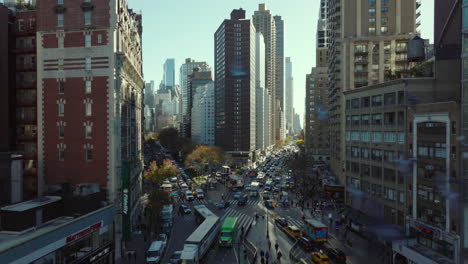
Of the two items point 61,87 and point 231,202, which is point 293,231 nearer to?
point 231,202

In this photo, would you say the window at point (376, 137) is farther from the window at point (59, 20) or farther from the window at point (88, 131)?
the window at point (59, 20)

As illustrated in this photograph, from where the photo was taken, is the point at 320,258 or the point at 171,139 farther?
the point at 171,139

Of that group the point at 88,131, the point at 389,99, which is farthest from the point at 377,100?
the point at 88,131

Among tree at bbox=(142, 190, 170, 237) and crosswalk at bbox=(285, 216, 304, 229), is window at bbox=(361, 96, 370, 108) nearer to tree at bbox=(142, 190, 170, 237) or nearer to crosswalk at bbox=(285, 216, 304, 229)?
crosswalk at bbox=(285, 216, 304, 229)

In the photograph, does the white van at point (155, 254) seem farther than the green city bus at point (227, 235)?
No

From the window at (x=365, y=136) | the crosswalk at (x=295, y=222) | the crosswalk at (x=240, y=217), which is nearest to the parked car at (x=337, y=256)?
the crosswalk at (x=295, y=222)

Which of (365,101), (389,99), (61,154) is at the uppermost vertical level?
(365,101)

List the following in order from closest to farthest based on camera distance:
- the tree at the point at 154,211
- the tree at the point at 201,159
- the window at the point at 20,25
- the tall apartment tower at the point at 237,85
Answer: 1. the window at the point at 20,25
2. the tree at the point at 154,211
3. the tree at the point at 201,159
4. the tall apartment tower at the point at 237,85
